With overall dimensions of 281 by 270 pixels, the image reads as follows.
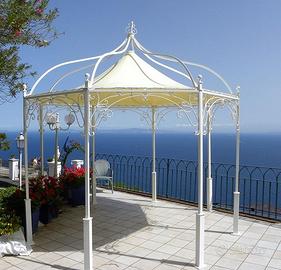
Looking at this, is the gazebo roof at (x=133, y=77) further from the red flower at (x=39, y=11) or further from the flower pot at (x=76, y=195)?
the flower pot at (x=76, y=195)

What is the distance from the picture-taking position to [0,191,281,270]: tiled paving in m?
4.77

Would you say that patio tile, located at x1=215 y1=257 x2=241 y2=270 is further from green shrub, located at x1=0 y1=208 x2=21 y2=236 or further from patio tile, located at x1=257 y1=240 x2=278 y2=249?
green shrub, located at x1=0 y1=208 x2=21 y2=236

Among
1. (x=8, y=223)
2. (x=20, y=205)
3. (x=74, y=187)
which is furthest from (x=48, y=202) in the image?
(x=74, y=187)

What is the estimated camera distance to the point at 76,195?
8.03 m

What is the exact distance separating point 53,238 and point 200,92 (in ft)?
11.3

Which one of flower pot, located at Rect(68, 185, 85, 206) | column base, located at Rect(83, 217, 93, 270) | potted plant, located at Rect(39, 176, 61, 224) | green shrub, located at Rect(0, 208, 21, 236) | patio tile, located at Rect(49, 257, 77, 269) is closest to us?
column base, located at Rect(83, 217, 93, 270)

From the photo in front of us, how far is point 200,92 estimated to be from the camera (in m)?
4.75

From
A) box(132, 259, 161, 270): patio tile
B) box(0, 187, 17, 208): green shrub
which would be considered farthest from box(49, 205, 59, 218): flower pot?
box(132, 259, 161, 270): patio tile

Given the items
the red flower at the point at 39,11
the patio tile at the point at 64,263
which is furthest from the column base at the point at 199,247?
the red flower at the point at 39,11

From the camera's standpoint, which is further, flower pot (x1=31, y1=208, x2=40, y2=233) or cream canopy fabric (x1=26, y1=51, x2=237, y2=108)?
flower pot (x1=31, y1=208, x2=40, y2=233)

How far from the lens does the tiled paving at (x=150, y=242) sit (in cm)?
477

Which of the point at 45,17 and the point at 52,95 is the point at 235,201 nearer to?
the point at 52,95

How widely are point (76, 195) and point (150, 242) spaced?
9.71ft

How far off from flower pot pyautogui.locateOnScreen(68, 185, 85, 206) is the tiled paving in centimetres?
29
